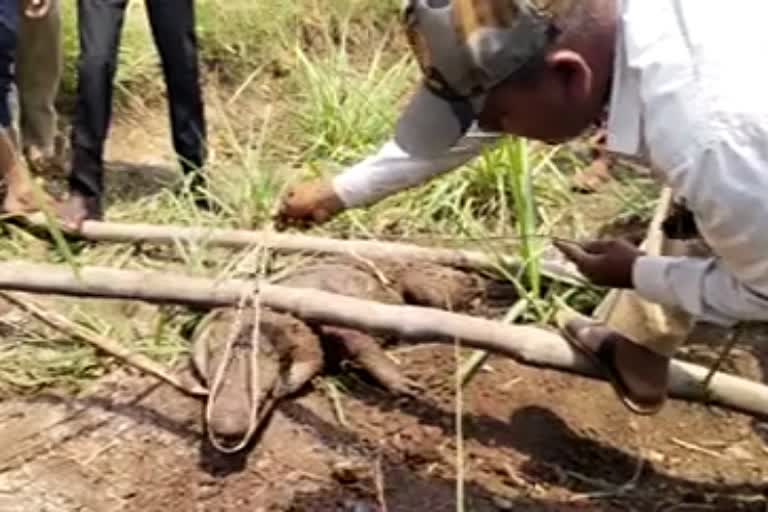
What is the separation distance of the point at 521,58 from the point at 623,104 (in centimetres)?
16

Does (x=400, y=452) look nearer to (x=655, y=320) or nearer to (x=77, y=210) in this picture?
(x=655, y=320)

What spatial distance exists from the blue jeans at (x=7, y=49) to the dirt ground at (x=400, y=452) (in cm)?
101

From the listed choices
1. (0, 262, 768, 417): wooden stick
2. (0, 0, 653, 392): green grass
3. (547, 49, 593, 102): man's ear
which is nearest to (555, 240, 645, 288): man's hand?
(0, 262, 768, 417): wooden stick

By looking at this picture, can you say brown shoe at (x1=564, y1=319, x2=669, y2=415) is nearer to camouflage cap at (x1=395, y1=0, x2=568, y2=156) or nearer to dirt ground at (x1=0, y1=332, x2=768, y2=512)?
dirt ground at (x1=0, y1=332, x2=768, y2=512)

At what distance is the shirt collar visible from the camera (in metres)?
2.40

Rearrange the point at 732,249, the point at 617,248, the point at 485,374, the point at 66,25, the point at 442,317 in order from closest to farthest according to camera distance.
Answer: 1. the point at 732,249
2. the point at 617,248
3. the point at 442,317
4. the point at 485,374
5. the point at 66,25

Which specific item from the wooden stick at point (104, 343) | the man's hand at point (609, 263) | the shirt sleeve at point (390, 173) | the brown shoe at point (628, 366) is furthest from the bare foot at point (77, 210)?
the man's hand at point (609, 263)

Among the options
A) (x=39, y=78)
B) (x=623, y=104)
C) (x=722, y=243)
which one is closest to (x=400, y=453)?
(x=722, y=243)

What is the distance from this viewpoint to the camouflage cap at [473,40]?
2.42 m

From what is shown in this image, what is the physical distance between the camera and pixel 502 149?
4547 millimetres

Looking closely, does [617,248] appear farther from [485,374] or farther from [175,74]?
[175,74]

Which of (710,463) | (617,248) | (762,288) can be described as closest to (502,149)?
(710,463)

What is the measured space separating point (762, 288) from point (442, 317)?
94 centimetres

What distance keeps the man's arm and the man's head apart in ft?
2.93
